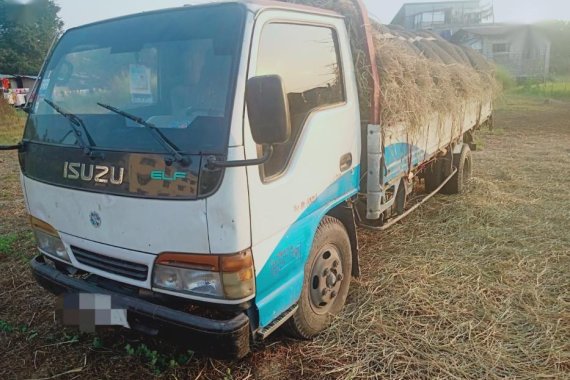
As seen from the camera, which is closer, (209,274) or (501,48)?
(209,274)

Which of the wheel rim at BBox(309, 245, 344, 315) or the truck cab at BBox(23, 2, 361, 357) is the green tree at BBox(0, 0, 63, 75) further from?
the wheel rim at BBox(309, 245, 344, 315)

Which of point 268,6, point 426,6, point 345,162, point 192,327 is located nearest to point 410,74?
point 345,162

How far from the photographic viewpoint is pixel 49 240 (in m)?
2.79

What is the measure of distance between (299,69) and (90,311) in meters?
1.89

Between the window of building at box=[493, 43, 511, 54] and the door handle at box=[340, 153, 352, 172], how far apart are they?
3720cm

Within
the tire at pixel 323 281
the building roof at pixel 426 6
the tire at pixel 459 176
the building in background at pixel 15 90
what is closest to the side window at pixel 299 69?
the tire at pixel 323 281

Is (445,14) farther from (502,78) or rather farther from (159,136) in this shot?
(159,136)

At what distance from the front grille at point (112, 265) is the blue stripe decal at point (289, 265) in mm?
641

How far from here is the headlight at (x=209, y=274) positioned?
2.15 meters

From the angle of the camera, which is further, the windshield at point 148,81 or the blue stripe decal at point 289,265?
the blue stripe decal at point 289,265

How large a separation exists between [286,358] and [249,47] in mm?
1953

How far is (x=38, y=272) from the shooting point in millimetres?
2793

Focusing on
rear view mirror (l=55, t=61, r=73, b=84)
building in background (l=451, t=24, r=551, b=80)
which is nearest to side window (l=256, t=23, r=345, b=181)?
rear view mirror (l=55, t=61, r=73, b=84)

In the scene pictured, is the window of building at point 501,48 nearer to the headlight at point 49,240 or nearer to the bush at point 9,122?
the bush at point 9,122
